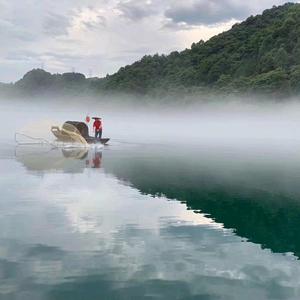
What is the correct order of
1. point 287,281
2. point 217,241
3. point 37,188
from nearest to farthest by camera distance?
point 287,281, point 217,241, point 37,188

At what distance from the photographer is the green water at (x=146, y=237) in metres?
12.5

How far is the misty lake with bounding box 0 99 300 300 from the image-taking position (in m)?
12.5

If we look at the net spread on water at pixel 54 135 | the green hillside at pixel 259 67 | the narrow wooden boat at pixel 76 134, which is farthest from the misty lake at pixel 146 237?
the green hillside at pixel 259 67

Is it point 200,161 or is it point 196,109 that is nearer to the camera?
point 200,161

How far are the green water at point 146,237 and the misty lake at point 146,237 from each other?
0.10ft

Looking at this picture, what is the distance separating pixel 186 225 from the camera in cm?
1944

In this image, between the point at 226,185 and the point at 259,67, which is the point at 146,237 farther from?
the point at 259,67

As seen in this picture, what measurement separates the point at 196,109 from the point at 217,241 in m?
167

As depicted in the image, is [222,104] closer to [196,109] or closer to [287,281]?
[196,109]

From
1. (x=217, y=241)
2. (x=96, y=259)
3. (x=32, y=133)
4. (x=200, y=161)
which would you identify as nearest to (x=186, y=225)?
(x=217, y=241)

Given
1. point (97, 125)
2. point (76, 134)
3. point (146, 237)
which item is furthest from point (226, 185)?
point (76, 134)

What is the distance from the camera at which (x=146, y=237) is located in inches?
682

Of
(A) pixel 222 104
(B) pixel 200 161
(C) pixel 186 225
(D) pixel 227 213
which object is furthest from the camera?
(A) pixel 222 104

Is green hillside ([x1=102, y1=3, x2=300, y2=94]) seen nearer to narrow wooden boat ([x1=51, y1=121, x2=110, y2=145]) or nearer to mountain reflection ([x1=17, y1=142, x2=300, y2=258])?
narrow wooden boat ([x1=51, y1=121, x2=110, y2=145])
